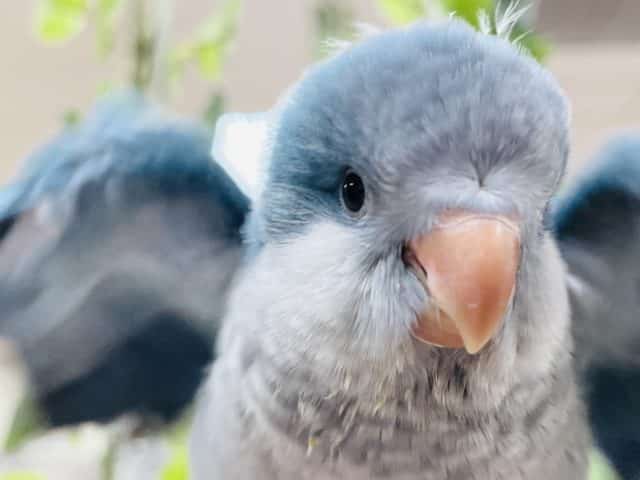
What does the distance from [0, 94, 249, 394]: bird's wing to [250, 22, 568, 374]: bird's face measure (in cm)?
12

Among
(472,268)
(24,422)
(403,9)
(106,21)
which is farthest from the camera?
(106,21)

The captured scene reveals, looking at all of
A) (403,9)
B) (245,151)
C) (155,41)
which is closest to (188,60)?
(155,41)

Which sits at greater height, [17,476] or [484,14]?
[484,14]

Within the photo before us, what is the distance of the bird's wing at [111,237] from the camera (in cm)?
52

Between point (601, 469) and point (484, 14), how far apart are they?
40 cm

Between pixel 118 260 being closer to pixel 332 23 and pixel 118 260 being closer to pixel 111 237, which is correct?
pixel 111 237

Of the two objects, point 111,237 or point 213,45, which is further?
point 213,45

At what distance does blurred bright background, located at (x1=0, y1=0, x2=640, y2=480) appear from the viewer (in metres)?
0.88

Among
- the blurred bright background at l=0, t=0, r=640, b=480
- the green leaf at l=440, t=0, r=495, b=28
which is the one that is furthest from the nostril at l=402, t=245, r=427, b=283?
the blurred bright background at l=0, t=0, r=640, b=480

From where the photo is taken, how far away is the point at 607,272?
1.83 ft

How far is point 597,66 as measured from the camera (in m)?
1.13

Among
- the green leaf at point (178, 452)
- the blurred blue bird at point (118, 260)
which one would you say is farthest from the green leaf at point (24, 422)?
the green leaf at point (178, 452)

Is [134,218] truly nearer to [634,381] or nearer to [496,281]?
[496,281]

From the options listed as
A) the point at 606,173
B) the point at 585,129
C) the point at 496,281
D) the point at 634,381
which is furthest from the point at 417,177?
the point at 585,129
